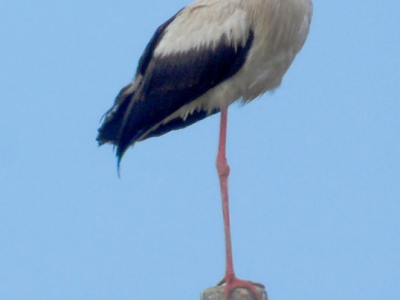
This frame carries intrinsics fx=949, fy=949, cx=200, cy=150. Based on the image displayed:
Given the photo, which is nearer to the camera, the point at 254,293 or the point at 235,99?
the point at 254,293

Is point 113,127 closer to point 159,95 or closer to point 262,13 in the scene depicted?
point 159,95

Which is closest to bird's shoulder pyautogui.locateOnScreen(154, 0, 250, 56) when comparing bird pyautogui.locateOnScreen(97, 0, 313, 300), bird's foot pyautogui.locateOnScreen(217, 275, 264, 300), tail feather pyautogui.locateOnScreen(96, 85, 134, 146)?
bird pyautogui.locateOnScreen(97, 0, 313, 300)

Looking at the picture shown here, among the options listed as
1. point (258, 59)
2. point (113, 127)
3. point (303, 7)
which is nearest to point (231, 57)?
point (258, 59)

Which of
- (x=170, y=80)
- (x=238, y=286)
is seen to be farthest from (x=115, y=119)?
(x=238, y=286)

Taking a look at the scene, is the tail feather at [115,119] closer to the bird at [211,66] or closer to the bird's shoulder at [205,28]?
the bird at [211,66]

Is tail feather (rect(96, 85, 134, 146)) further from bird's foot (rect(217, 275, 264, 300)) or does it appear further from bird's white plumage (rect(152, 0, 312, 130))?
bird's foot (rect(217, 275, 264, 300))

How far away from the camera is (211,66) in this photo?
7227mm

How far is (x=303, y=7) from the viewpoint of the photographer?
281 inches

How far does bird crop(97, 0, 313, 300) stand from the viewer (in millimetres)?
7023

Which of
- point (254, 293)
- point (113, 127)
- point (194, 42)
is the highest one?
point (194, 42)

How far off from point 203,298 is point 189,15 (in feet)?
8.04

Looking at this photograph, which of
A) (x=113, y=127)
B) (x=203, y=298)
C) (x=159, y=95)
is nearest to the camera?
(x=203, y=298)

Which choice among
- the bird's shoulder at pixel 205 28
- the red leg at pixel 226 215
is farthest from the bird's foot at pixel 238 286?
the bird's shoulder at pixel 205 28

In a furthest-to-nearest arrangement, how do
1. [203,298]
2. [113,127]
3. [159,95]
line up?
[113,127] < [159,95] < [203,298]
